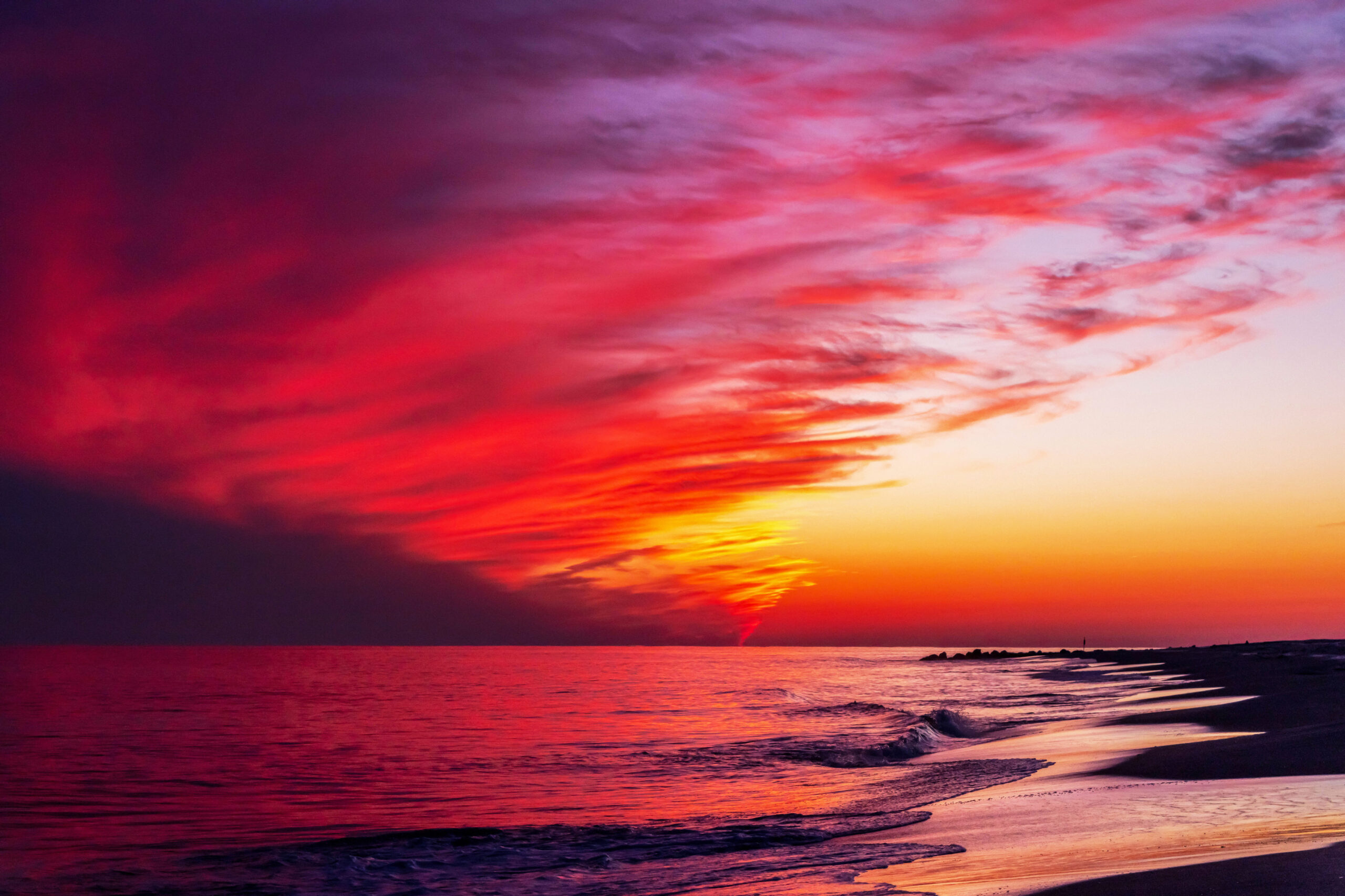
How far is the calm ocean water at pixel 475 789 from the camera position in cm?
1482

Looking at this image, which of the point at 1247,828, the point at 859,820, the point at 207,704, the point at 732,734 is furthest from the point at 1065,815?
the point at 207,704

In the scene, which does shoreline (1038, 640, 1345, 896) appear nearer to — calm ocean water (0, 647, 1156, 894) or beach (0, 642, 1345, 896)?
beach (0, 642, 1345, 896)

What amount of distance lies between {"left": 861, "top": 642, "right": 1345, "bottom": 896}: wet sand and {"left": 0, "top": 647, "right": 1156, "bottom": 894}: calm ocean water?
4.66 ft

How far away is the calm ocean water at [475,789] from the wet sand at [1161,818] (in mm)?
1420

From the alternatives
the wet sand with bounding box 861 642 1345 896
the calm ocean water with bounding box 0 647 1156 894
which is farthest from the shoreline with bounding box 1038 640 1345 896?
the calm ocean water with bounding box 0 647 1156 894

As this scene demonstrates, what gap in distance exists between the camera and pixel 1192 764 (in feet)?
61.3

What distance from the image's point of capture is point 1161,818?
12953 millimetres

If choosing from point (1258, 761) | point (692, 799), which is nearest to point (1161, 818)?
point (1258, 761)

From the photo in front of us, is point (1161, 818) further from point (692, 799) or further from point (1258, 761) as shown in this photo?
Answer: point (692, 799)

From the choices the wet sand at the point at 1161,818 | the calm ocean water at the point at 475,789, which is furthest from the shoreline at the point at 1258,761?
the calm ocean water at the point at 475,789

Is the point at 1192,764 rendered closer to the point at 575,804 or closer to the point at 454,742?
the point at 575,804

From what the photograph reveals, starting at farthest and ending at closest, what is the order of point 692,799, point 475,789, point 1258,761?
1. point 475,789
2. point 692,799
3. point 1258,761

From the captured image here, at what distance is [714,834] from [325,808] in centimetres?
1009

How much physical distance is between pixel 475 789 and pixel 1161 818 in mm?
17037
